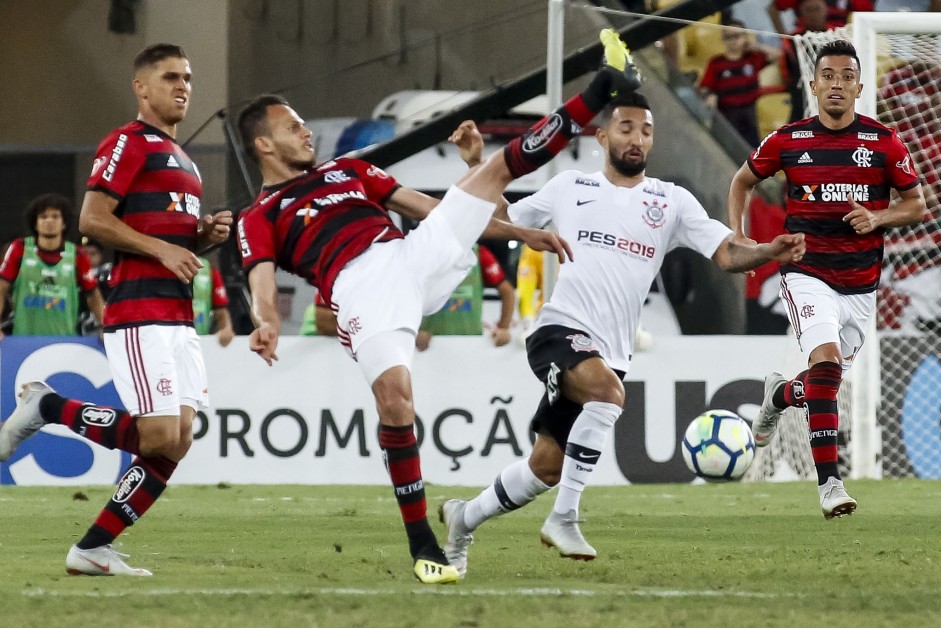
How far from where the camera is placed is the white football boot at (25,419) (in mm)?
6930

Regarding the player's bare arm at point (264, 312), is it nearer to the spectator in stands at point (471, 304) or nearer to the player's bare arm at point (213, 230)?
the player's bare arm at point (213, 230)

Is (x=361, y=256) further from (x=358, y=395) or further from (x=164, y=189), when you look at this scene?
(x=358, y=395)

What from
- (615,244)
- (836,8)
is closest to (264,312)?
(615,244)

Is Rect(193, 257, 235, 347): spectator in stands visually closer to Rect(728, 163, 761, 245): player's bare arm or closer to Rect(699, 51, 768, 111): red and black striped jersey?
Rect(728, 163, 761, 245): player's bare arm

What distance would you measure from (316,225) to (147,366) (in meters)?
0.90

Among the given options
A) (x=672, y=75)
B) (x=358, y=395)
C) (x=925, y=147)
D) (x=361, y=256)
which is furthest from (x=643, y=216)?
(x=672, y=75)

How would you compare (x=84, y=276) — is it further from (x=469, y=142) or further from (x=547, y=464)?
(x=469, y=142)

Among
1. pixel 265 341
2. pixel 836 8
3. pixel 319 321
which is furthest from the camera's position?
pixel 836 8

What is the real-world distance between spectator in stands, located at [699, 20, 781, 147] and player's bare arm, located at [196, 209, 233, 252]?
8969 millimetres

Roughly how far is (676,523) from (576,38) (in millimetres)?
7282

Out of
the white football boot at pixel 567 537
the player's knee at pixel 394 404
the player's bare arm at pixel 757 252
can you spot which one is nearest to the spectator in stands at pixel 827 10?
the player's bare arm at pixel 757 252

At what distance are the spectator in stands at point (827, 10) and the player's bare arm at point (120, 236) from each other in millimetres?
10037

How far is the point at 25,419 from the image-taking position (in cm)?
693

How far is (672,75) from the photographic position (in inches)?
596
